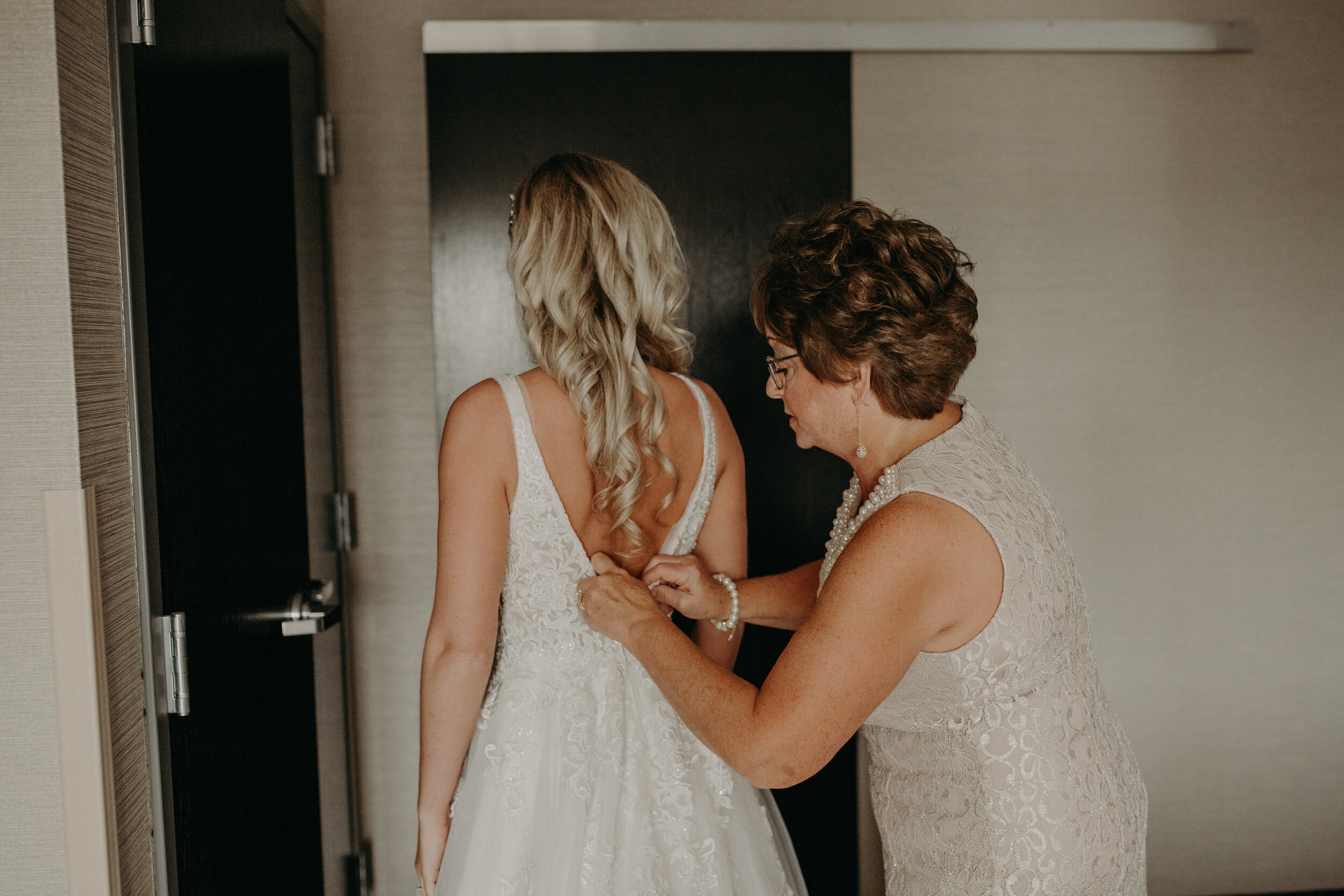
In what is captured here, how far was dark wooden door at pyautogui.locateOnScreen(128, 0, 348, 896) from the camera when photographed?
46.7 inches

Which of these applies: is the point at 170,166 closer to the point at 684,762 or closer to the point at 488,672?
the point at 488,672

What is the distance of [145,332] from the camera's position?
112 centimetres

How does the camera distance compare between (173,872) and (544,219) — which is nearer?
(173,872)

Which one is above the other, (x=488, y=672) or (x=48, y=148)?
(x=48, y=148)

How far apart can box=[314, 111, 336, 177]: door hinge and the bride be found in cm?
94

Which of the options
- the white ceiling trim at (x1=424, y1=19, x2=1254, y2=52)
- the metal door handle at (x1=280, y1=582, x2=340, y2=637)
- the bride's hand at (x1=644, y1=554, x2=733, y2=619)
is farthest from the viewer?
the white ceiling trim at (x1=424, y1=19, x2=1254, y2=52)

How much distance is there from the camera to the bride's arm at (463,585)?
133 cm

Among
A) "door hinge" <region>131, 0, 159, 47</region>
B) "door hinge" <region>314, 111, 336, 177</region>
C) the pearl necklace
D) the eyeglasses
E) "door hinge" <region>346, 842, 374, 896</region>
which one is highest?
"door hinge" <region>314, 111, 336, 177</region>

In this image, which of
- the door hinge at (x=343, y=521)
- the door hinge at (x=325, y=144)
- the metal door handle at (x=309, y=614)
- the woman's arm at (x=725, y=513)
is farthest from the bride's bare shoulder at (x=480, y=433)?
the door hinge at (x=325, y=144)

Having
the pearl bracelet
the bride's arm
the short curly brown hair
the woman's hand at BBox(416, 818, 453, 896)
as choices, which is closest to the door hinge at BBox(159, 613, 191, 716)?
the bride's arm

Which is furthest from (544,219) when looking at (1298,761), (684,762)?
(1298,761)

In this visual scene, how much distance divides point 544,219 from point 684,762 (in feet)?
2.92

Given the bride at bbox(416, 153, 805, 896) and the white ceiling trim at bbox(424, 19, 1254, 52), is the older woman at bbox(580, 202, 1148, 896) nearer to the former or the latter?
the bride at bbox(416, 153, 805, 896)

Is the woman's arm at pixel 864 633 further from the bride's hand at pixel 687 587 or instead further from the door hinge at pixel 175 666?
the door hinge at pixel 175 666
